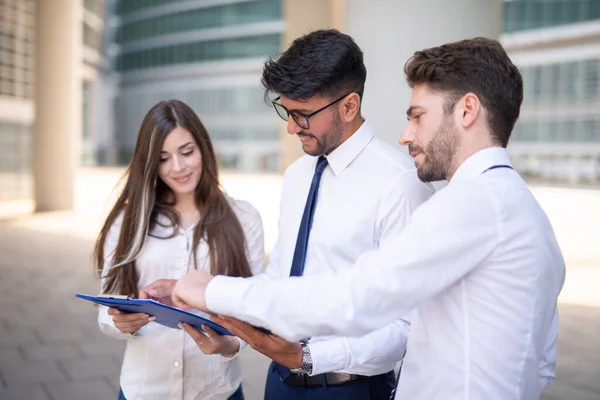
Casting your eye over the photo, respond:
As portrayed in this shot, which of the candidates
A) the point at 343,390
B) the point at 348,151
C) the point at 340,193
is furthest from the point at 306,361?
the point at 348,151

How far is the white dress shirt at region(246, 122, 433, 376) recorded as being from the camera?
192 centimetres

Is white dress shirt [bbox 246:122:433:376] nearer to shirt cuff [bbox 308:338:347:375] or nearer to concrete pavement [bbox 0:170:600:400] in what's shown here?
shirt cuff [bbox 308:338:347:375]

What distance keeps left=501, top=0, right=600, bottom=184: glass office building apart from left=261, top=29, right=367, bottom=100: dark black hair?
124 feet

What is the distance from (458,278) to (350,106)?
2.96 feet

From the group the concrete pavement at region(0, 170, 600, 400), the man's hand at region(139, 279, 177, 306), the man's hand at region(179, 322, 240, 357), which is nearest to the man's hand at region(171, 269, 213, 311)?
the man's hand at region(179, 322, 240, 357)

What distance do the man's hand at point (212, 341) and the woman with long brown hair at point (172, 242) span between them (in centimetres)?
35

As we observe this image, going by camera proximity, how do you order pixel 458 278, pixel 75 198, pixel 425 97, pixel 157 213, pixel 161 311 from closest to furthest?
pixel 458 278 → pixel 425 97 → pixel 161 311 → pixel 157 213 → pixel 75 198

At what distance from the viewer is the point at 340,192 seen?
216 cm

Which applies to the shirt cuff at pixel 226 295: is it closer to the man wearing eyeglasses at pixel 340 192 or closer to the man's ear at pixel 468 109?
the man wearing eyeglasses at pixel 340 192

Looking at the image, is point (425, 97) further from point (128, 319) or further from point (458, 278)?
point (128, 319)

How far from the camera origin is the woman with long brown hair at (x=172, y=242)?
8.14 ft

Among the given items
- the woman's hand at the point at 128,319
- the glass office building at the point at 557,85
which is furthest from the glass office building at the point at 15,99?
the glass office building at the point at 557,85

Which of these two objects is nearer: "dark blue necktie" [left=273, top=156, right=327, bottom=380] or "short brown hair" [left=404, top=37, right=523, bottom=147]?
"short brown hair" [left=404, top=37, right=523, bottom=147]

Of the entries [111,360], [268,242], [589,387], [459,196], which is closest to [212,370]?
[459,196]
